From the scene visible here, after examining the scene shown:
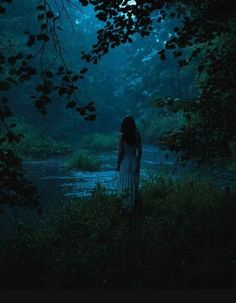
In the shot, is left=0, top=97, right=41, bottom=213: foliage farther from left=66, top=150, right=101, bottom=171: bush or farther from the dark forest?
left=66, top=150, right=101, bottom=171: bush

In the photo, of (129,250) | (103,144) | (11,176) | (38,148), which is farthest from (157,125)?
(11,176)

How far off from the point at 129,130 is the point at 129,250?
11.2 ft

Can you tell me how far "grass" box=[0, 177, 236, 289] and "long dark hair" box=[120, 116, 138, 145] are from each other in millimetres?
1298

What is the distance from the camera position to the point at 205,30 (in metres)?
5.65

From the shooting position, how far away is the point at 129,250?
6.10 metres

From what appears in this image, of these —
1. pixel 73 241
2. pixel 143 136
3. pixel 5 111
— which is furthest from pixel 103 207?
pixel 143 136

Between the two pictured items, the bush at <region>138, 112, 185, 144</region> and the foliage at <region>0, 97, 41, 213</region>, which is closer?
the foliage at <region>0, 97, 41, 213</region>

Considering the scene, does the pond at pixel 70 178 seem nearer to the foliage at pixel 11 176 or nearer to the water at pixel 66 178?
the water at pixel 66 178

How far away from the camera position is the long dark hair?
888 centimetres

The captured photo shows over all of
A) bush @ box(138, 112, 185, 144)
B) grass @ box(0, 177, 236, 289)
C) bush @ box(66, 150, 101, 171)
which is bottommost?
grass @ box(0, 177, 236, 289)

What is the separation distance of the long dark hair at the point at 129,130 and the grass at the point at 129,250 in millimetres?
1298

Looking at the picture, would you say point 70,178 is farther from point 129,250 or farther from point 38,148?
point 38,148

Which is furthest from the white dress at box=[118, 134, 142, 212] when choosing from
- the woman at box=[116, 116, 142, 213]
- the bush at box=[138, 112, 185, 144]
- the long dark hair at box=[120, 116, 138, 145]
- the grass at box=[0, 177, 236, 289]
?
the bush at box=[138, 112, 185, 144]

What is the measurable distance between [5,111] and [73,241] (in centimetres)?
377
